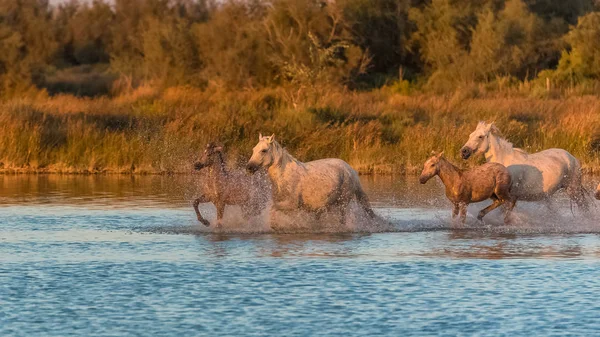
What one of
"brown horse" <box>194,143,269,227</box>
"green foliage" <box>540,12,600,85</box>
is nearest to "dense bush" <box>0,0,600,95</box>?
"green foliage" <box>540,12,600,85</box>

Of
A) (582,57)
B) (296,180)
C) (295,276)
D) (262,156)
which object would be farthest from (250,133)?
(582,57)

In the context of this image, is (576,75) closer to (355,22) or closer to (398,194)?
(355,22)

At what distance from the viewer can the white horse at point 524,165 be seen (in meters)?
16.1

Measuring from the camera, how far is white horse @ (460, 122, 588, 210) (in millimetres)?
16094

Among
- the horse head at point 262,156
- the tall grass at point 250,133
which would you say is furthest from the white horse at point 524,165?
the tall grass at point 250,133

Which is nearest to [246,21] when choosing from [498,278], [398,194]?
[398,194]

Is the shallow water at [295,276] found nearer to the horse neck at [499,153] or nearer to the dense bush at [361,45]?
the horse neck at [499,153]

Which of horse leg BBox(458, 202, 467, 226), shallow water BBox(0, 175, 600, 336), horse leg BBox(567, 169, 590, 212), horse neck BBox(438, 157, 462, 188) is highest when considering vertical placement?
horse neck BBox(438, 157, 462, 188)

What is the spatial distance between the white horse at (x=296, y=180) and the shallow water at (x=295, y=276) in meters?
0.51

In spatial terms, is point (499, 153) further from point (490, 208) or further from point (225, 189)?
point (225, 189)

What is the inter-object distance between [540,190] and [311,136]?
12.1 m

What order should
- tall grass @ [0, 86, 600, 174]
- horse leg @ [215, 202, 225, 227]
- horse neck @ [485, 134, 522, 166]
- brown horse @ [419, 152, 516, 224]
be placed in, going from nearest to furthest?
horse leg @ [215, 202, 225, 227]
brown horse @ [419, 152, 516, 224]
horse neck @ [485, 134, 522, 166]
tall grass @ [0, 86, 600, 174]

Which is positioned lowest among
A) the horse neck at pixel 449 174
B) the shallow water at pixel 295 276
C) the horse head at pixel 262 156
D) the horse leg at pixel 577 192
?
the shallow water at pixel 295 276

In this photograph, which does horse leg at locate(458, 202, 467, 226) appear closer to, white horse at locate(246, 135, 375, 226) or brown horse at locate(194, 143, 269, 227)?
white horse at locate(246, 135, 375, 226)
